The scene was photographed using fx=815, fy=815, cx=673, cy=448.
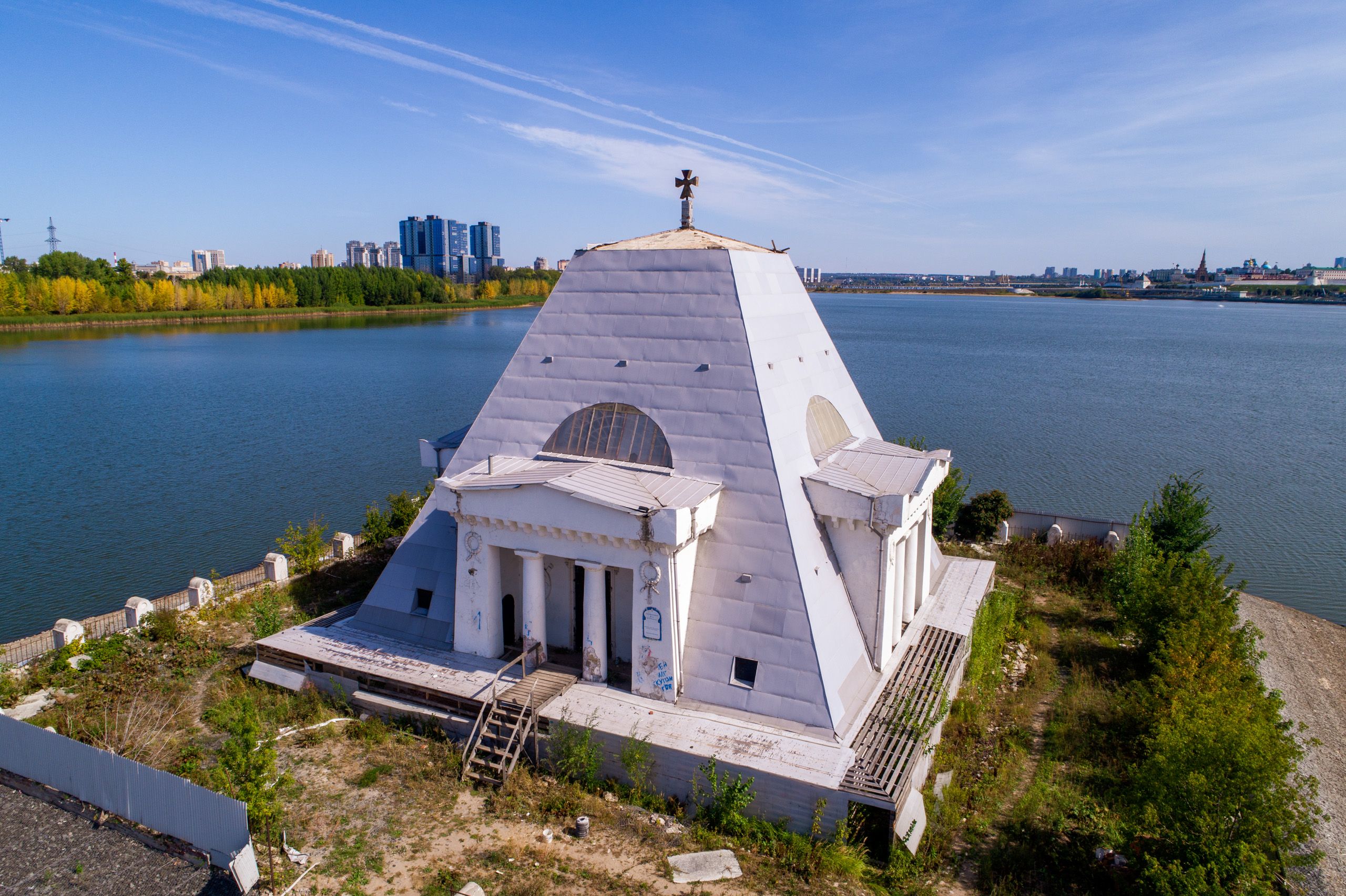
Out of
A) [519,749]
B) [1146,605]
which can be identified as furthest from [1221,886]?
[519,749]

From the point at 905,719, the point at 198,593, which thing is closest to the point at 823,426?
the point at 905,719

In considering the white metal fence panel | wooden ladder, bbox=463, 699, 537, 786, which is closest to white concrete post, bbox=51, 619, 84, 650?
the white metal fence panel

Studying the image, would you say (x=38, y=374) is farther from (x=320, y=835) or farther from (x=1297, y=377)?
(x=1297, y=377)

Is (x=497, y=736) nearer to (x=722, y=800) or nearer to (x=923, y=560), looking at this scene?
(x=722, y=800)

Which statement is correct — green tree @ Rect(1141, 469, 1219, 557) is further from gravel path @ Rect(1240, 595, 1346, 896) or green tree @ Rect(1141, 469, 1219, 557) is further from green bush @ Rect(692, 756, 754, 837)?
green bush @ Rect(692, 756, 754, 837)

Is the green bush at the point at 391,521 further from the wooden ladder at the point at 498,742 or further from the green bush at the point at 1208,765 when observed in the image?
the green bush at the point at 1208,765

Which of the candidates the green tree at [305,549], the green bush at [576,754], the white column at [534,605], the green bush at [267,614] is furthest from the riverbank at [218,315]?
the green bush at [576,754]
